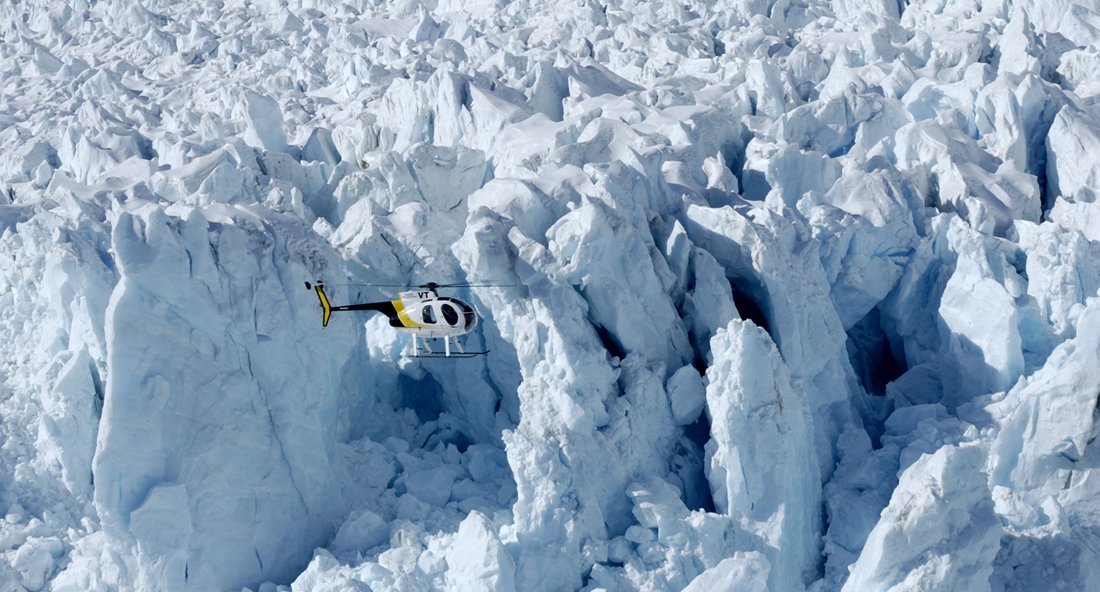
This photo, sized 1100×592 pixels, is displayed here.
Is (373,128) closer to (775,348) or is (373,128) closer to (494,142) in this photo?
(494,142)

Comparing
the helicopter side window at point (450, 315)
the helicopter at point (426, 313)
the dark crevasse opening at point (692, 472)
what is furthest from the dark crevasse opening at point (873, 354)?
the helicopter side window at point (450, 315)

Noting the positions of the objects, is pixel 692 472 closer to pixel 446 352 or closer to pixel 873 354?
pixel 446 352

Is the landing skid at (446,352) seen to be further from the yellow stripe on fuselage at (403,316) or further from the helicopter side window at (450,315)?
the helicopter side window at (450,315)

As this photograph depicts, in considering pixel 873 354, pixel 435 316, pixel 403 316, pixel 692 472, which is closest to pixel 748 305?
pixel 692 472

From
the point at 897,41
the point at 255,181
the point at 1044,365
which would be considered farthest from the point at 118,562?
the point at 897,41

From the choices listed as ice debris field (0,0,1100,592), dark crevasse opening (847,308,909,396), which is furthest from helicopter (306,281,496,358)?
dark crevasse opening (847,308,909,396)

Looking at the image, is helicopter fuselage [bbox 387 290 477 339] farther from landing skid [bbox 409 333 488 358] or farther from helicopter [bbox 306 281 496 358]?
landing skid [bbox 409 333 488 358]

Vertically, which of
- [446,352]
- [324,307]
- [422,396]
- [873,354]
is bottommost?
[422,396]
